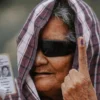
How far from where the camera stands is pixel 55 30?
2.71 meters

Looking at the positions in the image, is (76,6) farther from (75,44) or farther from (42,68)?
(42,68)

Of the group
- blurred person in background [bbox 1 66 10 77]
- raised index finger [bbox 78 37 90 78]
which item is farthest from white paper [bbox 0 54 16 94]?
raised index finger [bbox 78 37 90 78]

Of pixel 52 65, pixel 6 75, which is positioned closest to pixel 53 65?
pixel 52 65

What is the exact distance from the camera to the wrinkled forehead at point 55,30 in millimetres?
2693

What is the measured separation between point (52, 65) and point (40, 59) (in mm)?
71

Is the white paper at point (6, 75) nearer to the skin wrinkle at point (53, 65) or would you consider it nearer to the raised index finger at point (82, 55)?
the skin wrinkle at point (53, 65)

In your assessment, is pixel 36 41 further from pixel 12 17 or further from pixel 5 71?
pixel 12 17

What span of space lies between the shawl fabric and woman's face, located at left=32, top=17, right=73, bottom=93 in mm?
36

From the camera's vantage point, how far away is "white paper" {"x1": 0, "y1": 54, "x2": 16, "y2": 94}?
2496 millimetres

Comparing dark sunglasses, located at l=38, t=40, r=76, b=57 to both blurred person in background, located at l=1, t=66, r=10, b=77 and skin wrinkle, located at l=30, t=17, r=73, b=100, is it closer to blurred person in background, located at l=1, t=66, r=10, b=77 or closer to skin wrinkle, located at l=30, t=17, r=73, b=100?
skin wrinkle, located at l=30, t=17, r=73, b=100

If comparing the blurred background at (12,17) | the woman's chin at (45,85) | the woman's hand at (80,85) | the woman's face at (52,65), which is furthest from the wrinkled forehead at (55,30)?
the blurred background at (12,17)

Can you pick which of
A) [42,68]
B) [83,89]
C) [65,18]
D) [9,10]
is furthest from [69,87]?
[9,10]

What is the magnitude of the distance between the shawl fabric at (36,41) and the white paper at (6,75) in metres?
0.12

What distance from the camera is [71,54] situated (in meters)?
2.70
